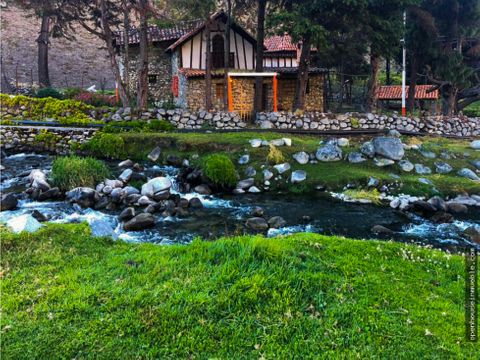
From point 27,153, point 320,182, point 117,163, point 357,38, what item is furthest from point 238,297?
point 357,38

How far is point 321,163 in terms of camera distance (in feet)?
58.3

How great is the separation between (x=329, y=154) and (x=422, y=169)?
152 inches

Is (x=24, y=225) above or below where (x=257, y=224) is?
above

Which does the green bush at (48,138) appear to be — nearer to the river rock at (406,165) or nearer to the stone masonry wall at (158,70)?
the stone masonry wall at (158,70)

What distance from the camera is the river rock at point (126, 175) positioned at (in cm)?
1638

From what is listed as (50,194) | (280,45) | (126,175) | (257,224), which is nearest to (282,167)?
(257,224)

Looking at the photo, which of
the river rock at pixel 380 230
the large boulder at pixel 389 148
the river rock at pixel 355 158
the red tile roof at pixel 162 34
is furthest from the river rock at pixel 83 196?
the red tile roof at pixel 162 34

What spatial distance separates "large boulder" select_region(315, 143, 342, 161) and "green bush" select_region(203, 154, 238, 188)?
3.90m

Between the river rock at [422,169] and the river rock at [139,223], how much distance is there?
11.4m

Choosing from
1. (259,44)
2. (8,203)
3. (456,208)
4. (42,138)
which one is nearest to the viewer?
(8,203)

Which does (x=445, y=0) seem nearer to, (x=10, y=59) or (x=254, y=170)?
(x=254, y=170)

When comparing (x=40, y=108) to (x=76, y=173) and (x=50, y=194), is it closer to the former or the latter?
(x=76, y=173)

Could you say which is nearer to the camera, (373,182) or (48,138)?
(373,182)

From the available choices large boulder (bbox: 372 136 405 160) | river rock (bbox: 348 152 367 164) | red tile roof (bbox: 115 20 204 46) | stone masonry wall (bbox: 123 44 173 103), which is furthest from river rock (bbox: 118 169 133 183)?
red tile roof (bbox: 115 20 204 46)
